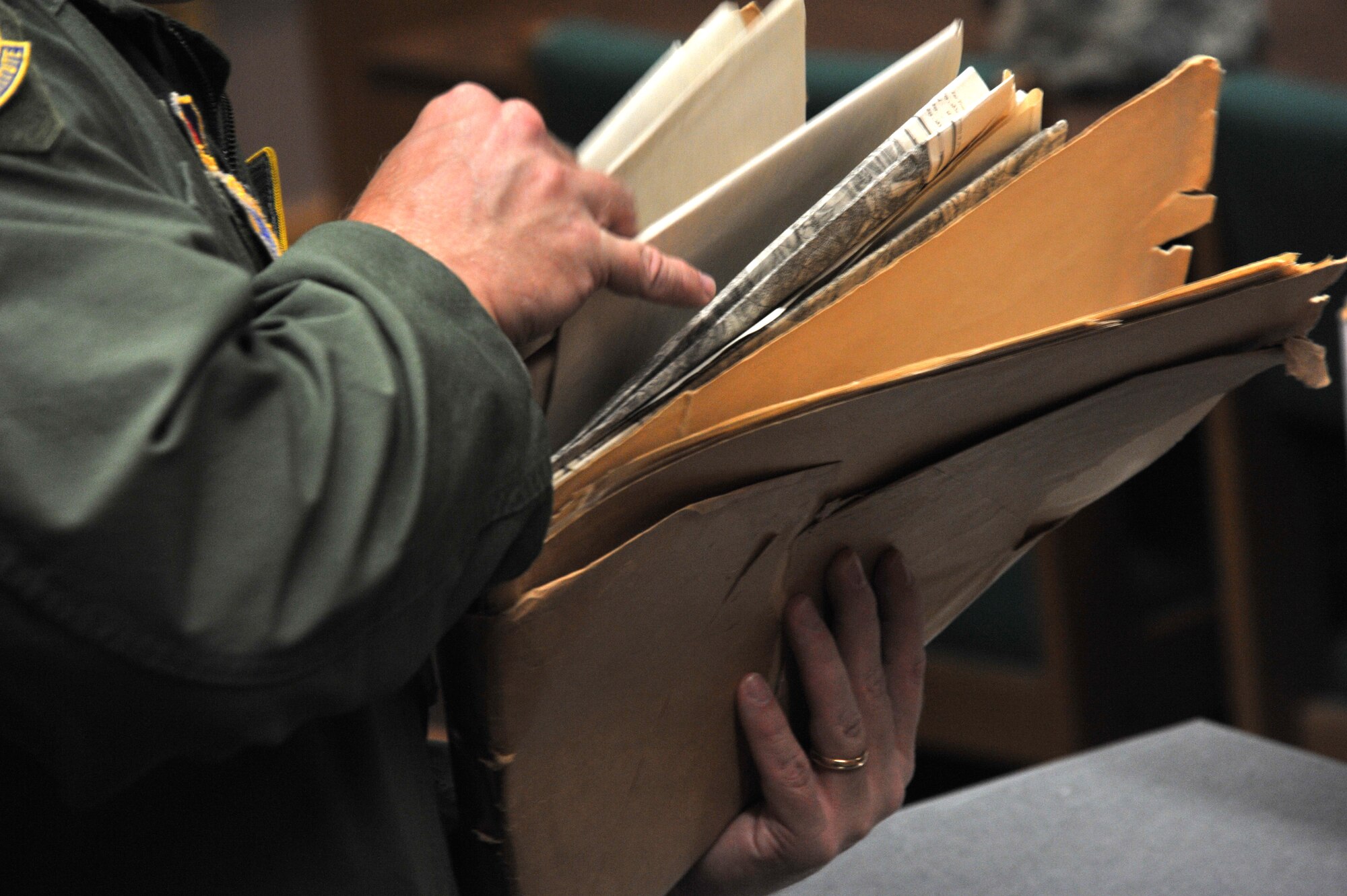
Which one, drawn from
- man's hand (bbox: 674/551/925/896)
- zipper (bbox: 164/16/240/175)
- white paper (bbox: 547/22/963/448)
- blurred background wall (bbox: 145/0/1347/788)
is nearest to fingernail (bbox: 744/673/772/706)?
man's hand (bbox: 674/551/925/896)

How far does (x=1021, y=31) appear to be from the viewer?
1.91 meters

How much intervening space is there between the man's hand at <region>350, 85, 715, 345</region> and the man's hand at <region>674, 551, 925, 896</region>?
0.14 m

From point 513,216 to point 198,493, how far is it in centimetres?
15

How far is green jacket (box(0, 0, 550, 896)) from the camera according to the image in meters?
0.34

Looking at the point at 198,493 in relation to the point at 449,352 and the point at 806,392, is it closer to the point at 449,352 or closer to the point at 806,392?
the point at 449,352

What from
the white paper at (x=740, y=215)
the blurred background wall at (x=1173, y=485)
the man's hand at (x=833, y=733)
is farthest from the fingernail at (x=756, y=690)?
the blurred background wall at (x=1173, y=485)

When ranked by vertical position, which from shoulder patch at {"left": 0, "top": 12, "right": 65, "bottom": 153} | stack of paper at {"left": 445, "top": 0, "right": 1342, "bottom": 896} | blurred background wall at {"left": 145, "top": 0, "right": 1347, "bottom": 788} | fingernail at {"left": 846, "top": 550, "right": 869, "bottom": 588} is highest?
shoulder patch at {"left": 0, "top": 12, "right": 65, "bottom": 153}

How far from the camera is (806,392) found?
49cm

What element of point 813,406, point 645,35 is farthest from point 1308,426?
point 813,406

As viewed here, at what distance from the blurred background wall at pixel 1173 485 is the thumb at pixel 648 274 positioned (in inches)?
39.9

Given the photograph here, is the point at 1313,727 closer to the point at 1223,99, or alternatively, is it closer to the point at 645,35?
the point at 1223,99

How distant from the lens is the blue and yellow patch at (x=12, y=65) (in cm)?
38

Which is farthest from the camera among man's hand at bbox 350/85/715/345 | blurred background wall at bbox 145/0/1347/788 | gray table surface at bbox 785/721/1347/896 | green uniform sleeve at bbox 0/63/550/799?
blurred background wall at bbox 145/0/1347/788

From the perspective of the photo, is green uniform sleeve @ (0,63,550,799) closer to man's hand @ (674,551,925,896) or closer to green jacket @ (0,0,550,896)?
green jacket @ (0,0,550,896)
